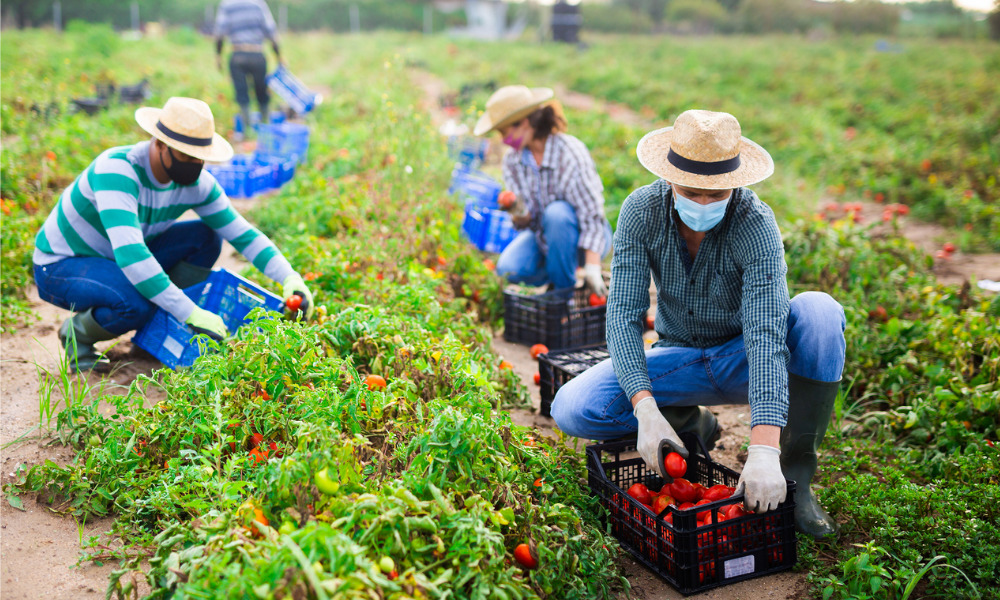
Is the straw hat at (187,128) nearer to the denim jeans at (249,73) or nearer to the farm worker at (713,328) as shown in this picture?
the farm worker at (713,328)

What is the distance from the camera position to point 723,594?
2.25 m

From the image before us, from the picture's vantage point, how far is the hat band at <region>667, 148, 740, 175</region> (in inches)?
92.7

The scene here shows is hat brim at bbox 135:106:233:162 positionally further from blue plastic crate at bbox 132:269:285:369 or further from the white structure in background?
the white structure in background

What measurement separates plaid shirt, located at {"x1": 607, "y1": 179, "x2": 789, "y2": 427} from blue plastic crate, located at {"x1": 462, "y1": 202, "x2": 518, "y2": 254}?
2.77m

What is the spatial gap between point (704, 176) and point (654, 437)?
0.86 m

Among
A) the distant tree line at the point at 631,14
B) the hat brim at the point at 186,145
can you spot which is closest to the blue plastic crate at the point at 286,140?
the hat brim at the point at 186,145

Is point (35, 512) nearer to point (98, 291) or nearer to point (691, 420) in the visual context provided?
point (98, 291)

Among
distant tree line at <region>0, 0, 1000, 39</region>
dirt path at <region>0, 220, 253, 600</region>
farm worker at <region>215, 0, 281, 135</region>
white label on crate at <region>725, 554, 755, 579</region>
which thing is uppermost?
distant tree line at <region>0, 0, 1000, 39</region>

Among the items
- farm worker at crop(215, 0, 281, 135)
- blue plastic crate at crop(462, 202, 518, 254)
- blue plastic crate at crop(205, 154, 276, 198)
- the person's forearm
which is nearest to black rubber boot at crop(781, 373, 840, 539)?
the person's forearm

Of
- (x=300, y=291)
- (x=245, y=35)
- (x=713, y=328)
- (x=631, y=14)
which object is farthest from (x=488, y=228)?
(x=631, y=14)

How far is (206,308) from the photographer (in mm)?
3557

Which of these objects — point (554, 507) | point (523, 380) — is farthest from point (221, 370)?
point (523, 380)

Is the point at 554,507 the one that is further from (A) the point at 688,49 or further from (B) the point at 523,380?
(A) the point at 688,49

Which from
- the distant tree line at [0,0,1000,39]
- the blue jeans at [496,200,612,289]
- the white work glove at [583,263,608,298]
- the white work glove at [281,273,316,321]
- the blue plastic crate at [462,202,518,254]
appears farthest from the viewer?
the distant tree line at [0,0,1000,39]
